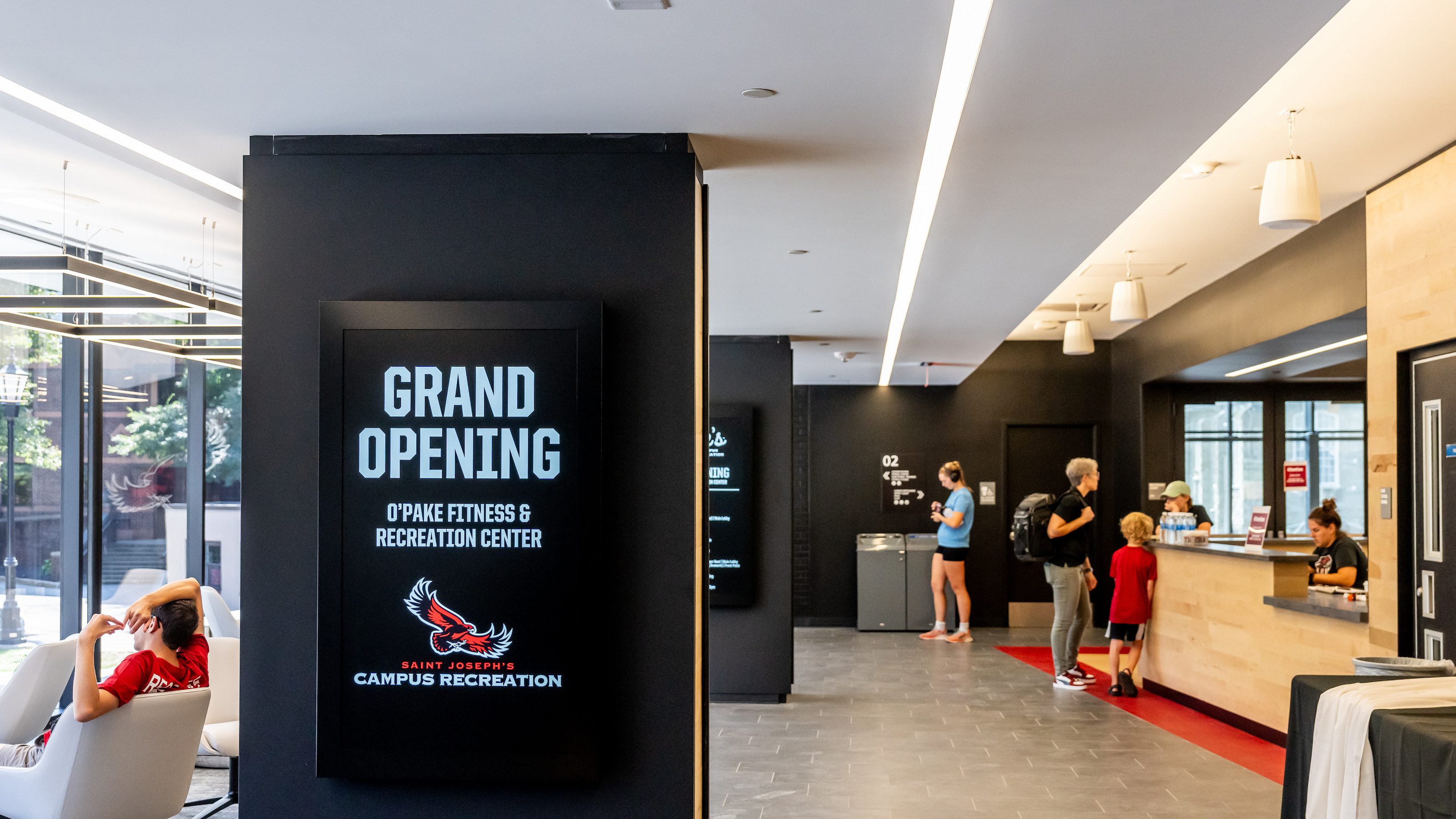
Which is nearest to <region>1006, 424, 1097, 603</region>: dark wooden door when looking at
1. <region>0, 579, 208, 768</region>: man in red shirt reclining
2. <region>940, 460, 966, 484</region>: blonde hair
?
<region>940, 460, 966, 484</region>: blonde hair

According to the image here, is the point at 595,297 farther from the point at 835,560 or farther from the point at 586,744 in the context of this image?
the point at 835,560

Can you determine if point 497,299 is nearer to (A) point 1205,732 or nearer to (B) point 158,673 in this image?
(B) point 158,673

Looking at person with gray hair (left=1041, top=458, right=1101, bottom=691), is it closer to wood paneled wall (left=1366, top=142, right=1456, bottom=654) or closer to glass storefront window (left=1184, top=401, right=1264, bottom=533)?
wood paneled wall (left=1366, top=142, right=1456, bottom=654)

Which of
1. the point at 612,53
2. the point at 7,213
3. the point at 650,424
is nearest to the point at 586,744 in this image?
the point at 650,424

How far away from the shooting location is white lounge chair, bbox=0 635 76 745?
182 inches

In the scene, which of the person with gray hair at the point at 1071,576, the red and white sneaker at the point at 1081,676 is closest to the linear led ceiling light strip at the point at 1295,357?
the person with gray hair at the point at 1071,576

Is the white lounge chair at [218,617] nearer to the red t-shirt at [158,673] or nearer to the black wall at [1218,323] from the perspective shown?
the red t-shirt at [158,673]

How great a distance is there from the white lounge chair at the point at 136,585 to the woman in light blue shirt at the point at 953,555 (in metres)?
7.09

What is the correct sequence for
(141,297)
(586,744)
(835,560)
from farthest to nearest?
1. (835,560)
2. (141,297)
3. (586,744)

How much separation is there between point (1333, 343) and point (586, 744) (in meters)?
6.77

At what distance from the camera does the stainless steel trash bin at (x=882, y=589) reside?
11891mm

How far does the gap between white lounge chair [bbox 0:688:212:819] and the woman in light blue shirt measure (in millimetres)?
8056

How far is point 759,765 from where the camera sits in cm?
603

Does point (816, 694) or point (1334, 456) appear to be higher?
point (1334, 456)
